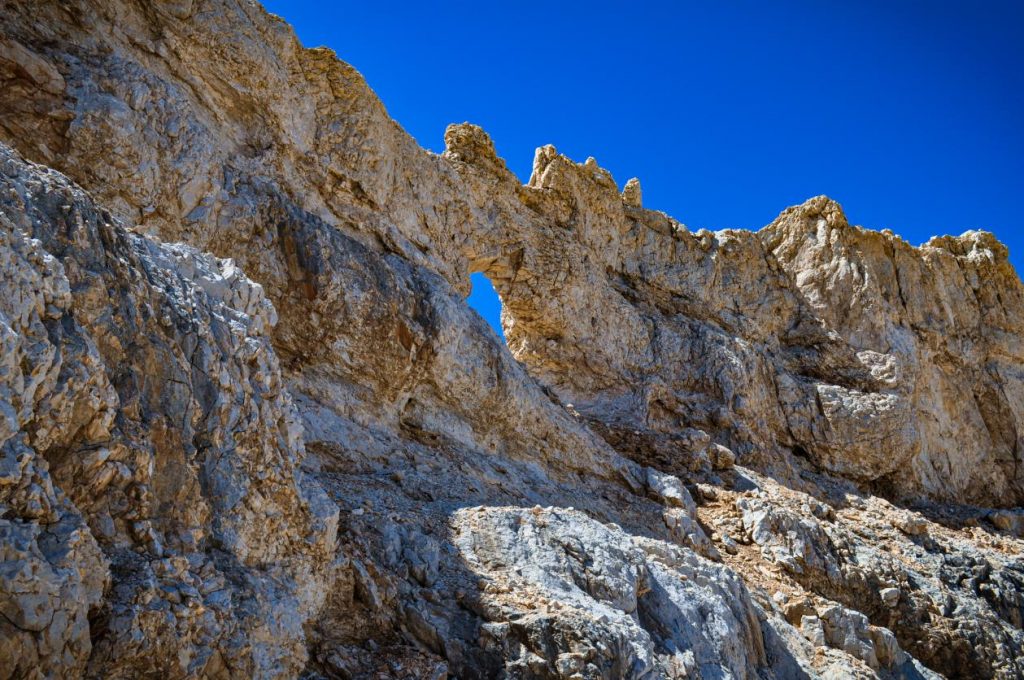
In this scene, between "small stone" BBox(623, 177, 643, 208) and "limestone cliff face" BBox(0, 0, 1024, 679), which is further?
"small stone" BBox(623, 177, 643, 208)

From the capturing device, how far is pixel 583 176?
85.0 feet

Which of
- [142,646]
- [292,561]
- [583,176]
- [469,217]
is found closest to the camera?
[142,646]

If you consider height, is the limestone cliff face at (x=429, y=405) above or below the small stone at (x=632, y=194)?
below

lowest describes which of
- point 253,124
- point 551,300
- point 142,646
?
point 142,646

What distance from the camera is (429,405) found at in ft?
53.6

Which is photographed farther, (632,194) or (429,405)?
(632,194)

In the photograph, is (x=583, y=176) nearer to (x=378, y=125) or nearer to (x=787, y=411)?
(x=378, y=125)

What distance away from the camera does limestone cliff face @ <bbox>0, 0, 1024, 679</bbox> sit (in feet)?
21.7

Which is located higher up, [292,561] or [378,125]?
[378,125]

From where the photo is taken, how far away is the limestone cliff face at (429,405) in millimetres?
6605

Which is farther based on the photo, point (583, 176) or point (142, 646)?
point (583, 176)

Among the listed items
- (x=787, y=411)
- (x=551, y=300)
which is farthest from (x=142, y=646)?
(x=787, y=411)

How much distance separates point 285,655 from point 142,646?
1795mm

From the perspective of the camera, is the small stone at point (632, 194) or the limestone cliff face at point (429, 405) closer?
the limestone cliff face at point (429, 405)
